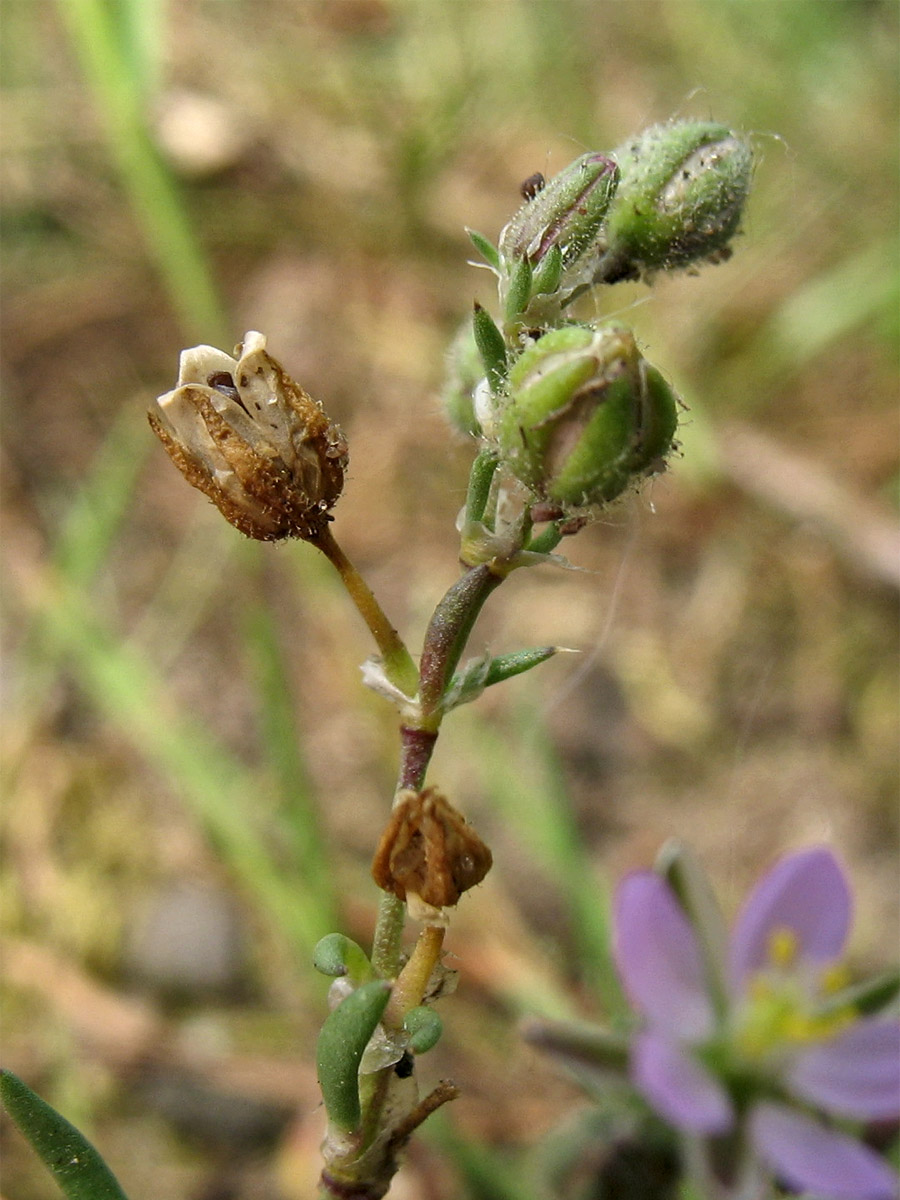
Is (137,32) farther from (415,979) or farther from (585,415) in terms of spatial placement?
(415,979)

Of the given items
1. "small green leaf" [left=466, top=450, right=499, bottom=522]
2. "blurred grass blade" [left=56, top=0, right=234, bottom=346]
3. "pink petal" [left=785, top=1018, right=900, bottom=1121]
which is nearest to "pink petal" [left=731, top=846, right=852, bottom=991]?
"pink petal" [left=785, top=1018, right=900, bottom=1121]

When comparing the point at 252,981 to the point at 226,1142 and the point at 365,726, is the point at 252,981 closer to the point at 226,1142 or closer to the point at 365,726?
the point at 226,1142

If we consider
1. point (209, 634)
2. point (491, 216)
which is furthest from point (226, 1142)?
point (491, 216)

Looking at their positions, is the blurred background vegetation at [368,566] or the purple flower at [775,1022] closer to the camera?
the purple flower at [775,1022]

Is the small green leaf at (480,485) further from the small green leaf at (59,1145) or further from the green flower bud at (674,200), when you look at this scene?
the small green leaf at (59,1145)

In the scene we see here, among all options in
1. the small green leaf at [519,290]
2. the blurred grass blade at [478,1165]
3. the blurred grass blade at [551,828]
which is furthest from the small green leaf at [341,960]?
the blurred grass blade at [551,828]

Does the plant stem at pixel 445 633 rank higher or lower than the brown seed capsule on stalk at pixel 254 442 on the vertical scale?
lower

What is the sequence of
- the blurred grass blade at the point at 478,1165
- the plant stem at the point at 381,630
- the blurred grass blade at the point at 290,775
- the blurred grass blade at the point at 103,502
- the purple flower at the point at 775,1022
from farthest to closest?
the blurred grass blade at the point at 103,502 → the blurred grass blade at the point at 290,775 → the blurred grass blade at the point at 478,1165 → the purple flower at the point at 775,1022 → the plant stem at the point at 381,630

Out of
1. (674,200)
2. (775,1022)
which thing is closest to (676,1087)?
(775,1022)
